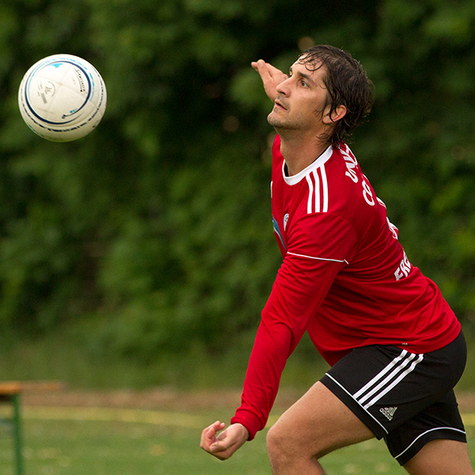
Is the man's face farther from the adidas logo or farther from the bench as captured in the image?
the bench

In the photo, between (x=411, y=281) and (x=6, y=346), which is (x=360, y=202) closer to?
(x=411, y=281)

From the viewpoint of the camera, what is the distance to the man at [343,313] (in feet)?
8.88

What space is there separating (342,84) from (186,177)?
9931 mm

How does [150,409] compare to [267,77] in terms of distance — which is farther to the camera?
[150,409]

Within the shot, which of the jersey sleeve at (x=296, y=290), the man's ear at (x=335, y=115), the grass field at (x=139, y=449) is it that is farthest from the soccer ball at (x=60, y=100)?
the grass field at (x=139, y=449)

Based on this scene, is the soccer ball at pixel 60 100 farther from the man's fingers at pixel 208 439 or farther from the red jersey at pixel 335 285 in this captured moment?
the man's fingers at pixel 208 439

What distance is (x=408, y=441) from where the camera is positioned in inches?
119

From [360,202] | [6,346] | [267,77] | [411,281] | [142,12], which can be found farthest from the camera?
[6,346]

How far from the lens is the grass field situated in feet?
21.4

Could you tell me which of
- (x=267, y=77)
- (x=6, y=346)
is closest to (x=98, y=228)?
(x=6, y=346)

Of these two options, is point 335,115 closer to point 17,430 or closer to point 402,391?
point 402,391

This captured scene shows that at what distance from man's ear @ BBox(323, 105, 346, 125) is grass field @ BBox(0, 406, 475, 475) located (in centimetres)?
377

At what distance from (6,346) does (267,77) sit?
12.6m

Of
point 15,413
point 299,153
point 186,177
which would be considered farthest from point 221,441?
point 186,177
